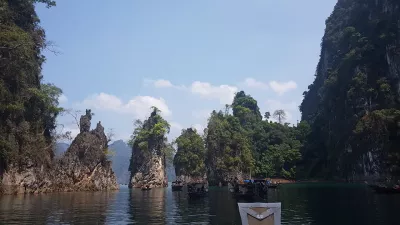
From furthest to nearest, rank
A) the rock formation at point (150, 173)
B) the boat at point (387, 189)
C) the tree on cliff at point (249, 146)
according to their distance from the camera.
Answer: the rock formation at point (150, 173)
the tree on cliff at point (249, 146)
the boat at point (387, 189)

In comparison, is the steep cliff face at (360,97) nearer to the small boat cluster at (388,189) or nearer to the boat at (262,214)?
the small boat cluster at (388,189)

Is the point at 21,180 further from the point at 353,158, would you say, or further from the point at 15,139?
the point at 353,158

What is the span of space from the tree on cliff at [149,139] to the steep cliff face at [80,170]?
42.5 feet

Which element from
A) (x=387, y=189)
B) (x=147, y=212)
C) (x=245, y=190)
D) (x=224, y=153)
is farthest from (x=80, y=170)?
(x=387, y=189)

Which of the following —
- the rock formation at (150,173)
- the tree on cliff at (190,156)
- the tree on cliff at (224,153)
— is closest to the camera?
the tree on cliff at (224,153)

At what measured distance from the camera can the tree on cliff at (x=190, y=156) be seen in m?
88.9

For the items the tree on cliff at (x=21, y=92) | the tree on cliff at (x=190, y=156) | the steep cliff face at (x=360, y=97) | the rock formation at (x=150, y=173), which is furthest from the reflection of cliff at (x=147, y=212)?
the tree on cliff at (x=190, y=156)

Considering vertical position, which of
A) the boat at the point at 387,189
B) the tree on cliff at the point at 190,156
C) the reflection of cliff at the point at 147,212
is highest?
the tree on cliff at the point at 190,156

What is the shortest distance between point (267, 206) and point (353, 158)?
71049mm

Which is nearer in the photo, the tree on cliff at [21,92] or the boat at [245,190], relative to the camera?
the boat at [245,190]

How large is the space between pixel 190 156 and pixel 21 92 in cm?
5139

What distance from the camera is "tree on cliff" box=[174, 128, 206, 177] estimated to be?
88875 millimetres

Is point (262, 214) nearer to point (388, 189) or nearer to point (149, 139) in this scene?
point (388, 189)

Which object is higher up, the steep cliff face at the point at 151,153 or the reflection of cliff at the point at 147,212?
the steep cliff face at the point at 151,153
